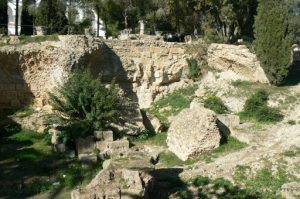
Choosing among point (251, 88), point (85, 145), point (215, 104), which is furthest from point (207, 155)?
point (251, 88)

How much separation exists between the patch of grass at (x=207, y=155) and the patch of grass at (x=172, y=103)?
430 cm

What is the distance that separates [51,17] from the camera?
27.5 meters

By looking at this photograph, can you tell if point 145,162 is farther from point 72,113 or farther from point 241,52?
point 241,52

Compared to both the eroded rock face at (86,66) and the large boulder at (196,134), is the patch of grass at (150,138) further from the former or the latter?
the large boulder at (196,134)

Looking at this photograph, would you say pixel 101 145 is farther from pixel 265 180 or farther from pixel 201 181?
pixel 265 180

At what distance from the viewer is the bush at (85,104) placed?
17.5 metres

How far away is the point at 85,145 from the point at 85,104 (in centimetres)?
168

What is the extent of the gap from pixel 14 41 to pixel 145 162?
8977 millimetres

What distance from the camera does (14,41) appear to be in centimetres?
1977

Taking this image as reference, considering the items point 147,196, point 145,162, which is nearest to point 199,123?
point 145,162

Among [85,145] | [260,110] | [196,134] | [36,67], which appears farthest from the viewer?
[36,67]

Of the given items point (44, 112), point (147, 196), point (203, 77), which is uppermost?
point (203, 77)

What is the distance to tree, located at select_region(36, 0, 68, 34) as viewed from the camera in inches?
1055

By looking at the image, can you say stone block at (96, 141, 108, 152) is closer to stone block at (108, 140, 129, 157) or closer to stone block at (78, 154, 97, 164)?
stone block at (108, 140, 129, 157)
